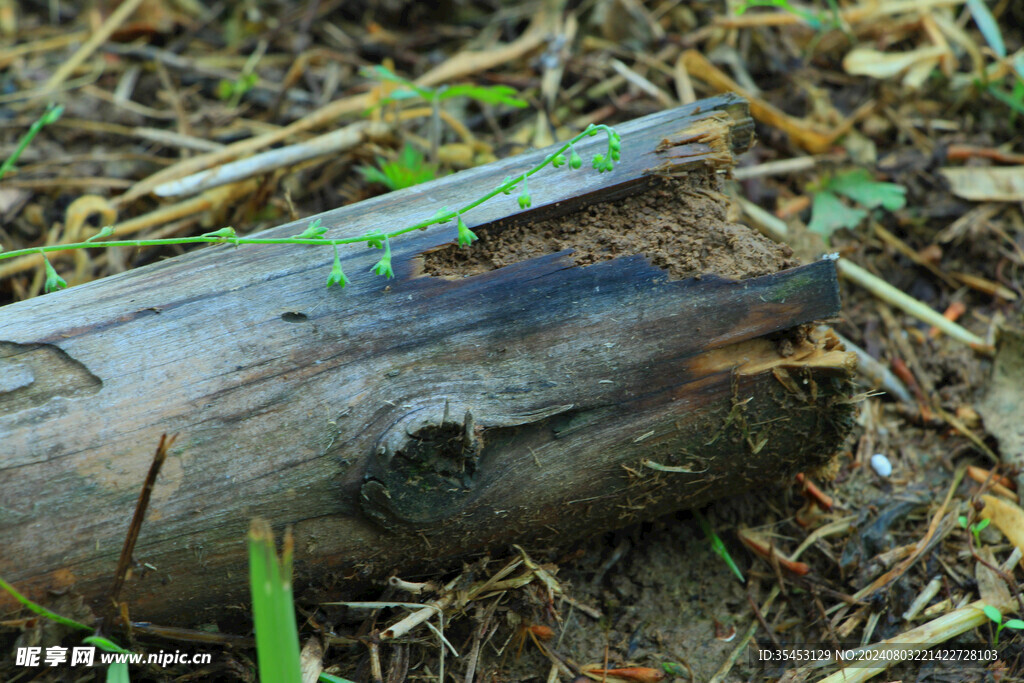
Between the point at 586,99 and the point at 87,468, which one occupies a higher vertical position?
the point at 586,99

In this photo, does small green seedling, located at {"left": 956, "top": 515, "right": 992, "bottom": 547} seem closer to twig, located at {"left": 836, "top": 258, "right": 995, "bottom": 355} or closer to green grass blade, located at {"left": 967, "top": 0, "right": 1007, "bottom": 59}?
twig, located at {"left": 836, "top": 258, "right": 995, "bottom": 355}

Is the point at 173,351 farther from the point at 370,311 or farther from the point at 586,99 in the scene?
the point at 586,99

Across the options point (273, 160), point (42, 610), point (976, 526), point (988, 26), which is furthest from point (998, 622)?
point (273, 160)

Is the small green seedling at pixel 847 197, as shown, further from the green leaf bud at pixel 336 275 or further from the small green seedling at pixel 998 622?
the green leaf bud at pixel 336 275

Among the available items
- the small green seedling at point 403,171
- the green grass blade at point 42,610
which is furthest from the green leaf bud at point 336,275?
the small green seedling at point 403,171

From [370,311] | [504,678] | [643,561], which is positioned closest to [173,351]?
[370,311]

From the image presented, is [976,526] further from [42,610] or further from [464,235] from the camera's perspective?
[42,610]
